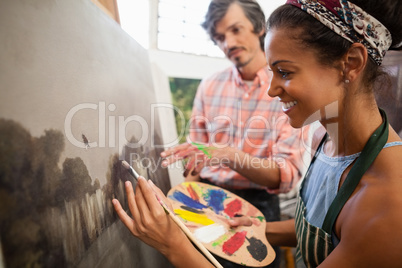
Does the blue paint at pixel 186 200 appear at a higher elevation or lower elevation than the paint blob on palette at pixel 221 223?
higher

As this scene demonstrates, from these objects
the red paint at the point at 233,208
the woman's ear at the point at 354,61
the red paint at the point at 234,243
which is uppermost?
the woman's ear at the point at 354,61

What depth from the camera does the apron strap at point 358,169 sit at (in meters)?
0.71

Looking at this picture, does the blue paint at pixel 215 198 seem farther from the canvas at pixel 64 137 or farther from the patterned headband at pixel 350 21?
the patterned headband at pixel 350 21

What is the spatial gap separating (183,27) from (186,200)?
1195 mm

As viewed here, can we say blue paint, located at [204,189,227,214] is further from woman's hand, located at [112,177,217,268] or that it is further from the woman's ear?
the woman's ear

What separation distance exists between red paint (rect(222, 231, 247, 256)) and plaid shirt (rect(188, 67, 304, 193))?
436 millimetres

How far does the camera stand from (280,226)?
1.13 m

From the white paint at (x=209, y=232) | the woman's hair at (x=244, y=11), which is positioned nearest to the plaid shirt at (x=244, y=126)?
the woman's hair at (x=244, y=11)

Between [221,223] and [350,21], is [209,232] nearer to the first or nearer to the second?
[221,223]

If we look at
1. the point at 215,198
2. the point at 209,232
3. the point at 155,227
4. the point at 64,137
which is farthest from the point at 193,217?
the point at 64,137

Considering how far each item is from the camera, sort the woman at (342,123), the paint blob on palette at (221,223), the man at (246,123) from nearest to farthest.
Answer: the woman at (342,123), the paint blob on palette at (221,223), the man at (246,123)

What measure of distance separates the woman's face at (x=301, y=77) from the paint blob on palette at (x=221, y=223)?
1.50 feet

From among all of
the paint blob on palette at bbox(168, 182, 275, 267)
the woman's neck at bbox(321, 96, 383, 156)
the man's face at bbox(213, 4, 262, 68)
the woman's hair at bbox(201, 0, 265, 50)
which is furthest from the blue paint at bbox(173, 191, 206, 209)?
the woman's hair at bbox(201, 0, 265, 50)

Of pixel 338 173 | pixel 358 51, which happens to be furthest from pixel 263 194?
pixel 358 51
